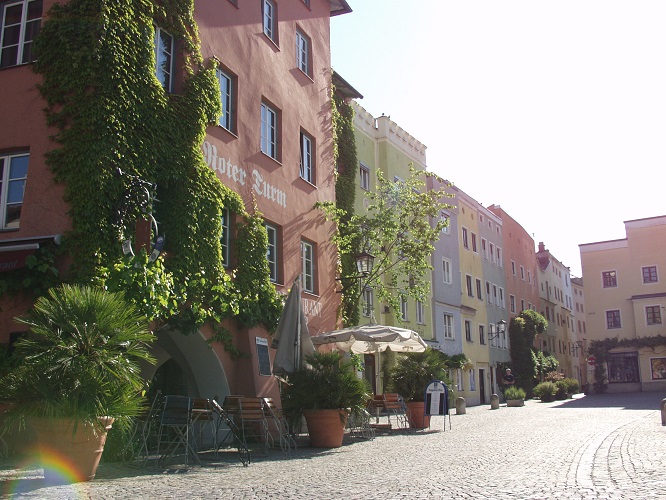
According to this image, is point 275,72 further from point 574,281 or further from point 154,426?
point 574,281

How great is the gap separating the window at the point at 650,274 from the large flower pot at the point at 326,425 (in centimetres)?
4563

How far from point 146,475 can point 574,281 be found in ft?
244

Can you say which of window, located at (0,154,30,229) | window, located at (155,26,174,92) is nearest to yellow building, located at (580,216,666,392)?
window, located at (155,26,174,92)

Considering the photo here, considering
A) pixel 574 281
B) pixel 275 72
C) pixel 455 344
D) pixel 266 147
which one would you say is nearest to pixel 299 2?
pixel 275 72

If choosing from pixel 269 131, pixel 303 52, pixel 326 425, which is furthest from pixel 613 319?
pixel 326 425

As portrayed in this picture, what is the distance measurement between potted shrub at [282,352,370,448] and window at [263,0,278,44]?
9431mm

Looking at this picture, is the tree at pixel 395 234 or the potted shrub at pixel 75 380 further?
the tree at pixel 395 234

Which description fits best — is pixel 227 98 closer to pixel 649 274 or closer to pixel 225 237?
pixel 225 237

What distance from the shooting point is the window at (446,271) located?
125ft

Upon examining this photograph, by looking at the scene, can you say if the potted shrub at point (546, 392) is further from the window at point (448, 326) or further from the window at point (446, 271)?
the window at point (446, 271)

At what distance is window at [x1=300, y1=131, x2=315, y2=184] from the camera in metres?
19.2

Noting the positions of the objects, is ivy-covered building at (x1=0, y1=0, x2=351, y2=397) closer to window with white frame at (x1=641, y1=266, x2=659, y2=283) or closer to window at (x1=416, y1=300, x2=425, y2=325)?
window at (x1=416, y1=300, x2=425, y2=325)

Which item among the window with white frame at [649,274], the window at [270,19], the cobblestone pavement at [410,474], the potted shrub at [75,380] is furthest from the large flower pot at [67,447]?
the window with white frame at [649,274]

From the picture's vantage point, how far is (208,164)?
1419cm
